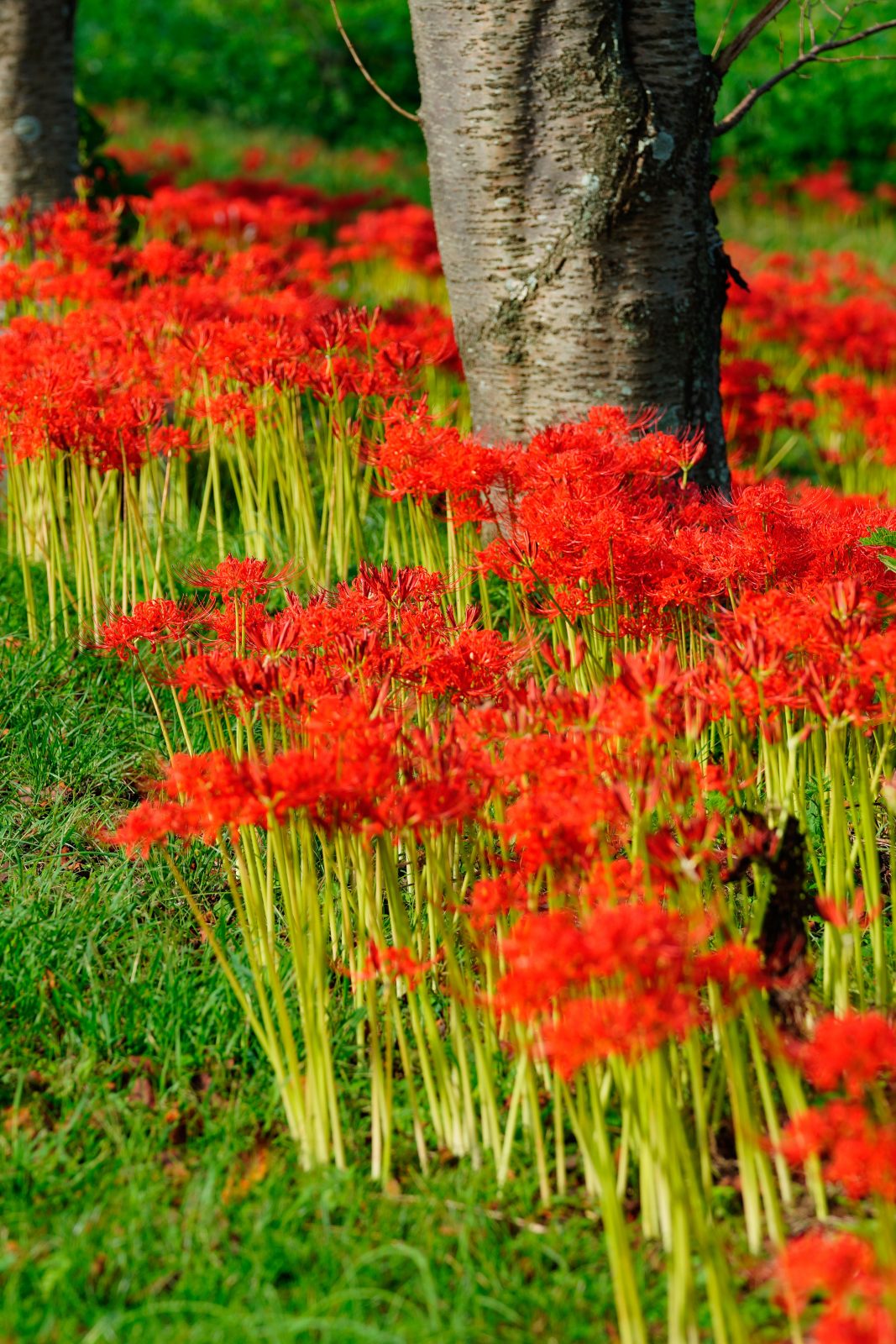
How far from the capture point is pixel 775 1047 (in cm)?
197

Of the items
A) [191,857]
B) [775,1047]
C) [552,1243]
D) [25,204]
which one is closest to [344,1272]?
[552,1243]

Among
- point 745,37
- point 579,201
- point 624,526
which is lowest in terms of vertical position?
point 624,526

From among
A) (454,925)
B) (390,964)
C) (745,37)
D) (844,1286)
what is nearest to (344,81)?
(745,37)

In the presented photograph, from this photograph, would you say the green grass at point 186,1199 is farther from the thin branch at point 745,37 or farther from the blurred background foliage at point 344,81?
the blurred background foliage at point 344,81

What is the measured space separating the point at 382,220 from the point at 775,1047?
6.66 meters

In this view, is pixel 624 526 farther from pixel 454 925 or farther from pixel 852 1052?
pixel 852 1052

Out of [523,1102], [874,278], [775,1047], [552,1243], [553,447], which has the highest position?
[874,278]

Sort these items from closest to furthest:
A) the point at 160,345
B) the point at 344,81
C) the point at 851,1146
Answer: the point at 851,1146 < the point at 160,345 < the point at 344,81

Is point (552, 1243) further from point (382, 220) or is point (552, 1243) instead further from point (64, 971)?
point (382, 220)

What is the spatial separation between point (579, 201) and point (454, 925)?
2319 millimetres

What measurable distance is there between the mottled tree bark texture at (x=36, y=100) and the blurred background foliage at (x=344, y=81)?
9804mm

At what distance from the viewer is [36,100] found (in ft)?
20.3

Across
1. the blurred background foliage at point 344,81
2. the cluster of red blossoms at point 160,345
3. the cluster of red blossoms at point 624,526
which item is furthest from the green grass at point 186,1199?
the blurred background foliage at point 344,81

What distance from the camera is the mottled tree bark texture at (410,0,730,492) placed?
393 centimetres
